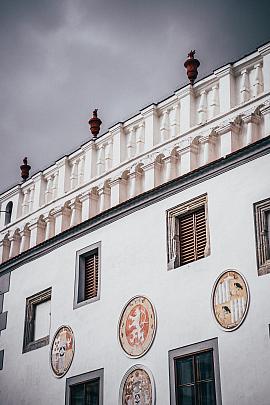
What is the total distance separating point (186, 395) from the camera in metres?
14.8

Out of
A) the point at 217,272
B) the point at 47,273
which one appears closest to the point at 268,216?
the point at 217,272

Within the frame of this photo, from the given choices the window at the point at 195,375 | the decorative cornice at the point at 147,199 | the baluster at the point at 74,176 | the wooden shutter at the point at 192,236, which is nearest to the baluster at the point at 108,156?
the baluster at the point at 74,176

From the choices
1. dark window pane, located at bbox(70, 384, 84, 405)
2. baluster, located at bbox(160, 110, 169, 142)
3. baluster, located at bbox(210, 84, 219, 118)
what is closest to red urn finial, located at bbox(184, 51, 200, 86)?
baluster, located at bbox(210, 84, 219, 118)

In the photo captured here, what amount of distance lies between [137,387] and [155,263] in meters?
2.35

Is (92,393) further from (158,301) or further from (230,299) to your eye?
(230,299)

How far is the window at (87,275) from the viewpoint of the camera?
1778 centimetres

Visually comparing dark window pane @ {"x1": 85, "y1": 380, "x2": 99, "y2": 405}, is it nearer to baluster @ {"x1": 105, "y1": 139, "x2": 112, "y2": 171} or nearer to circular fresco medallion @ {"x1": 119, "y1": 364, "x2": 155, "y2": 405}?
circular fresco medallion @ {"x1": 119, "y1": 364, "x2": 155, "y2": 405}

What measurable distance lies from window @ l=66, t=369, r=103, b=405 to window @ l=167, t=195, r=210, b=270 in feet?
8.83

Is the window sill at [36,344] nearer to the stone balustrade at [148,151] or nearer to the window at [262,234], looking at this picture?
the stone balustrade at [148,151]

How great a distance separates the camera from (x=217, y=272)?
49.4 ft

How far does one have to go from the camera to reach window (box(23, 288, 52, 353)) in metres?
18.5

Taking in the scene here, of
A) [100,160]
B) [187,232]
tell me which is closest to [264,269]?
[187,232]

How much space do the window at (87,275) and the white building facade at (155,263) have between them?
0.03 meters

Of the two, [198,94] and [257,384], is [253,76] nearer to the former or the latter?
[198,94]
